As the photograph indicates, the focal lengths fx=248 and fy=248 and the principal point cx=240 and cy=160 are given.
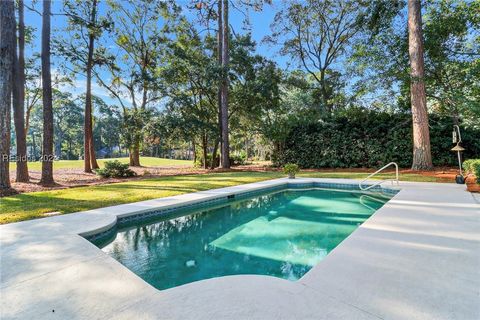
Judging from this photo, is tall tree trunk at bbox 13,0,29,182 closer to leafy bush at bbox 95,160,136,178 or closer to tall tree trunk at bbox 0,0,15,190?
tall tree trunk at bbox 0,0,15,190

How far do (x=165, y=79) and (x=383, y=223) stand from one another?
13414 millimetres

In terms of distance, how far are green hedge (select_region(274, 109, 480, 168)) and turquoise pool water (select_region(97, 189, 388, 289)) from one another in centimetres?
621

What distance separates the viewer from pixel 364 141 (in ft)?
42.2

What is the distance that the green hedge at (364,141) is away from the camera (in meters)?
11.0

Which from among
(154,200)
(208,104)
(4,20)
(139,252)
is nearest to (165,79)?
(208,104)

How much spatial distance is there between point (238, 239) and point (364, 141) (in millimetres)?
10813

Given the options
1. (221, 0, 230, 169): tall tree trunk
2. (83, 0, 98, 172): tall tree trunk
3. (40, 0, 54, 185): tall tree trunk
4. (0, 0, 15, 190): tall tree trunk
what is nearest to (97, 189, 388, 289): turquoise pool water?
(0, 0, 15, 190): tall tree trunk

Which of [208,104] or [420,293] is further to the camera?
[208,104]

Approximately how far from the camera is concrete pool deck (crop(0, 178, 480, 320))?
5.95ft

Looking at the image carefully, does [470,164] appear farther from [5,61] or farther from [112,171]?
[112,171]

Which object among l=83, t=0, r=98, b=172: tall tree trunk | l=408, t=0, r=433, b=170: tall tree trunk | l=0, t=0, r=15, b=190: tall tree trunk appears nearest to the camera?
l=0, t=0, r=15, b=190: tall tree trunk

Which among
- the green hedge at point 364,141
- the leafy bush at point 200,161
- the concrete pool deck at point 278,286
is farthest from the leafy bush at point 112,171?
the green hedge at point 364,141

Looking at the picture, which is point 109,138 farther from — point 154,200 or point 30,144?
point 154,200

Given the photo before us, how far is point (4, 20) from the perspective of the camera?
6.50 m
